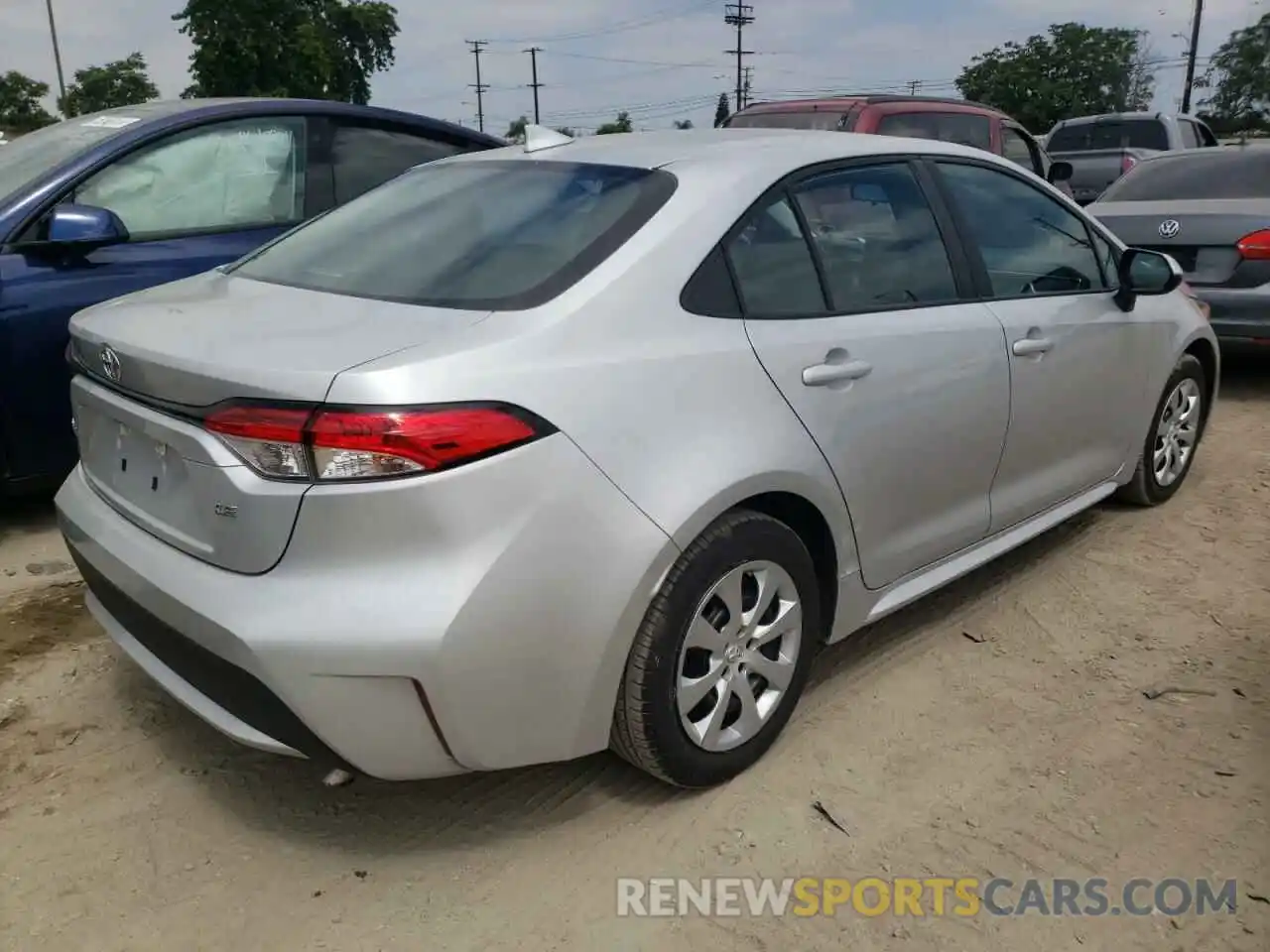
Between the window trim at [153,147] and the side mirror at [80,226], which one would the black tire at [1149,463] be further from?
the side mirror at [80,226]

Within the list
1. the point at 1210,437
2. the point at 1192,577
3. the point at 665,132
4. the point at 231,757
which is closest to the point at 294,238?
the point at 665,132

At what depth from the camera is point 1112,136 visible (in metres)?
12.6

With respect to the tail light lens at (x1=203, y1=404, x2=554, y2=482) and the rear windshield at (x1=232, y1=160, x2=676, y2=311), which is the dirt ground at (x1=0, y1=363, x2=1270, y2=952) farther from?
the rear windshield at (x1=232, y1=160, x2=676, y2=311)

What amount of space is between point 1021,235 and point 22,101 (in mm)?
61554

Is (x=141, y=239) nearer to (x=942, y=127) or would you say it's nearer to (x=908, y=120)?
(x=908, y=120)

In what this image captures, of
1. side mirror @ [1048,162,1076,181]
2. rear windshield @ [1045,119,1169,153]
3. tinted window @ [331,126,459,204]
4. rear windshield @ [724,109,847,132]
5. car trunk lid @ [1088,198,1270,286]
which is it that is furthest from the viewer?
rear windshield @ [1045,119,1169,153]

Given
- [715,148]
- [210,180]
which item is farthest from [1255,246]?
[210,180]

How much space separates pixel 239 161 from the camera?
4.60 metres

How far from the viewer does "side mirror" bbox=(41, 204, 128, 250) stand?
12.5 feet

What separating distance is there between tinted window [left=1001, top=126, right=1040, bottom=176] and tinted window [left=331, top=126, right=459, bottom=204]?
19.6 feet

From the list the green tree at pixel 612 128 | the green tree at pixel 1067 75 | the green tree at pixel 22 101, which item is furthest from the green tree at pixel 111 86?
the green tree at pixel 1067 75

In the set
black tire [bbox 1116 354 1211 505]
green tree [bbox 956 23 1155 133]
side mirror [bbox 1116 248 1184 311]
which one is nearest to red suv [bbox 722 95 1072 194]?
black tire [bbox 1116 354 1211 505]

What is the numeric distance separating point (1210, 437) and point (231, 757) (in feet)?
16.7

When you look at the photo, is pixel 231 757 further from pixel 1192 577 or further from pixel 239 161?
pixel 1192 577
